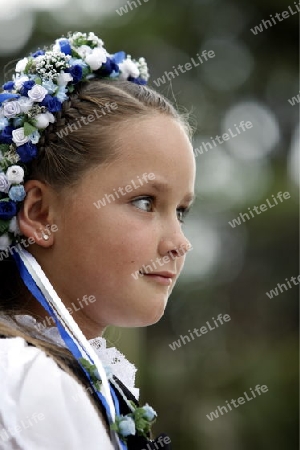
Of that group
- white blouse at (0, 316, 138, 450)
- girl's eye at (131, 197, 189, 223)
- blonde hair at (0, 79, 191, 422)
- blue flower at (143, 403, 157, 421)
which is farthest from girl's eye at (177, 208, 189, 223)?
white blouse at (0, 316, 138, 450)

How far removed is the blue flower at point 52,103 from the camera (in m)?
2.26

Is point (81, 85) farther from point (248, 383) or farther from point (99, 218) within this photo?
point (248, 383)

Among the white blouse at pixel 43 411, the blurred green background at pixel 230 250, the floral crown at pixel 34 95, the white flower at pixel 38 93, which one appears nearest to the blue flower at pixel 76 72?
the floral crown at pixel 34 95

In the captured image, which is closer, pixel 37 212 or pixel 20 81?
pixel 37 212

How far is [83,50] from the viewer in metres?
2.48

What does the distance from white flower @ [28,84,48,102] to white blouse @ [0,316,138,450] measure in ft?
2.81

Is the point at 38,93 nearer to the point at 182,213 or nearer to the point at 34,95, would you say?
the point at 34,95

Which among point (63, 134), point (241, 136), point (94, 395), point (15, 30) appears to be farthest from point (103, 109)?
point (241, 136)

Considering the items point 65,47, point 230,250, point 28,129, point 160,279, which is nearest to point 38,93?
point 28,129

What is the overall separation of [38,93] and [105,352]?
2.48 feet

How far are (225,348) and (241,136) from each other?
9.24ft

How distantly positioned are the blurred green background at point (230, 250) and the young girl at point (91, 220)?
23.9 feet

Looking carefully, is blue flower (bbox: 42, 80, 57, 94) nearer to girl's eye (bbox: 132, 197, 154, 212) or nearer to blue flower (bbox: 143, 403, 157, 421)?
girl's eye (bbox: 132, 197, 154, 212)

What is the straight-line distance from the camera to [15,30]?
8383mm
